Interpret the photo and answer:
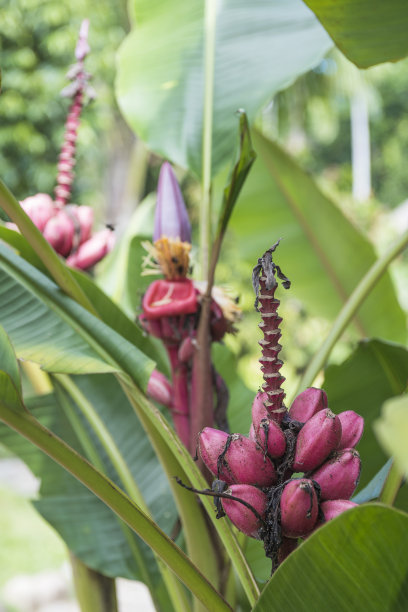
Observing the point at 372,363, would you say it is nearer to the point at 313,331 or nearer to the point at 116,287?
the point at 116,287

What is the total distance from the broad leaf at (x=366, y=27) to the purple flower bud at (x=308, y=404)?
238 millimetres

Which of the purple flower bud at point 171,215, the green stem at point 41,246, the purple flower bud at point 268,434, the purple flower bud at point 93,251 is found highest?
the purple flower bud at point 93,251

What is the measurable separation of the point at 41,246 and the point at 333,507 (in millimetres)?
249

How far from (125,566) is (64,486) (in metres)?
0.10

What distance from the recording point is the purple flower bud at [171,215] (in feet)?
1.67

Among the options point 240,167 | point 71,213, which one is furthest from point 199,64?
point 240,167

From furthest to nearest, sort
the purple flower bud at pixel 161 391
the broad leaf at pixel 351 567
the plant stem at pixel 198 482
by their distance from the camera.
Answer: the purple flower bud at pixel 161 391 → the plant stem at pixel 198 482 → the broad leaf at pixel 351 567

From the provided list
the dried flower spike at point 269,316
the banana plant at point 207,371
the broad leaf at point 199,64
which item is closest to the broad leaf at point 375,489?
the banana plant at point 207,371

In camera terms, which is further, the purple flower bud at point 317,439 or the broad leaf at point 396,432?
the purple flower bud at point 317,439

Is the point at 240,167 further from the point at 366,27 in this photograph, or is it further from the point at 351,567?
the point at 351,567

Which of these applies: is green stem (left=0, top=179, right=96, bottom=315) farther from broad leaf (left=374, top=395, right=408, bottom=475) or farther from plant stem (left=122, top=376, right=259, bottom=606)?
broad leaf (left=374, top=395, right=408, bottom=475)

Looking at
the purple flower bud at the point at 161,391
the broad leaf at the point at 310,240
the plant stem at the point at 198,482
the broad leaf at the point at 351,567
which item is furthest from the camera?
the broad leaf at the point at 310,240

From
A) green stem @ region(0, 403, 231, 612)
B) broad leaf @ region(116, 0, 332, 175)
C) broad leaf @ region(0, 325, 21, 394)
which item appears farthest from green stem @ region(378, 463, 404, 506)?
broad leaf @ region(116, 0, 332, 175)

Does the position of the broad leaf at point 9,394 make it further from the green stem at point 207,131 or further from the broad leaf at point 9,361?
the green stem at point 207,131
